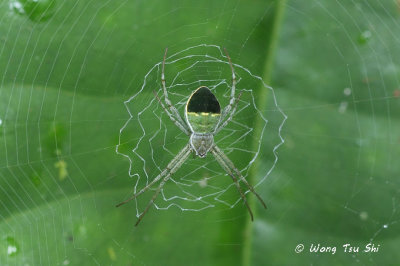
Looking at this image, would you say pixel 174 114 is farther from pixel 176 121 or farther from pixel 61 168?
pixel 61 168

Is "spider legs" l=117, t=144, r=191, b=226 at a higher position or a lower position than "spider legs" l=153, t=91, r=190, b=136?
lower

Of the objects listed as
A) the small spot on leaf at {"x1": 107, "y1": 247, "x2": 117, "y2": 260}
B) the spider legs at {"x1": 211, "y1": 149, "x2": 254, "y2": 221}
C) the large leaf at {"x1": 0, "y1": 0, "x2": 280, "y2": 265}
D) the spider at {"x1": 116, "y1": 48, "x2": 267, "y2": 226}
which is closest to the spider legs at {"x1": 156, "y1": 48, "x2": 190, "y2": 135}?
the spider at {"x1": 116, "y1": 48, "x2": 267, "y2": 226}

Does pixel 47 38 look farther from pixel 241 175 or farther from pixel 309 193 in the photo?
pixel 309 193

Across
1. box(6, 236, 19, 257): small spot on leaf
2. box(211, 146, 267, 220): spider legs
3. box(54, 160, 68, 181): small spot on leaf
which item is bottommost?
box(6, 236, 19, 257): small spot on leaf

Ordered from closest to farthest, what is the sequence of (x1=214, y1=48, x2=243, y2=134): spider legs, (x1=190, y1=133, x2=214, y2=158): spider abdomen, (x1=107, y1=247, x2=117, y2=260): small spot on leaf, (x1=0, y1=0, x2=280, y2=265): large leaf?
(x1=0, y1=0, x2=280, y2=265): large leaf → (x1=107, y1=247, x2=117, y2=260): small spot on leaf → (x1=214, y1=48, x2=243, y2=134): spider legs → (x1=190, y1=133, x2=214, y2=158): spider abdomen

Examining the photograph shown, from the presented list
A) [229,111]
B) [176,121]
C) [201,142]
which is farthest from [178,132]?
[229,111]

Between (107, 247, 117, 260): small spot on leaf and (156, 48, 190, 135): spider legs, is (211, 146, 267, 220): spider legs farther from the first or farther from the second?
(107, 247, 117, 260): small spot on leaf

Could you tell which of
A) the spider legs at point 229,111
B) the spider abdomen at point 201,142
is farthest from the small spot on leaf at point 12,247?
the spider legs at point 229,111

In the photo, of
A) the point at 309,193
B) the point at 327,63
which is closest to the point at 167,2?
the point at 327,63
